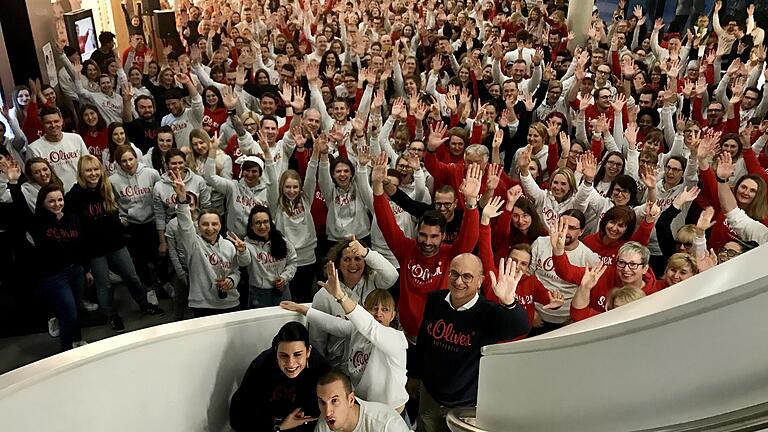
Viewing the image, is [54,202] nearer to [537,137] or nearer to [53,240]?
[53,240]

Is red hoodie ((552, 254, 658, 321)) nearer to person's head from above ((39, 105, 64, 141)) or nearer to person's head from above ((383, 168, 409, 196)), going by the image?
person's head from above ((383, 168, 409, 196))

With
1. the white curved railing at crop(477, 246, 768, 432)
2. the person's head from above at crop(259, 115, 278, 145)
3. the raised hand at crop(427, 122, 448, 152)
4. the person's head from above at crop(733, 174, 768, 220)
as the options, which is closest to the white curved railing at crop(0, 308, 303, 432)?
the white curved railing at crop(477, 246, 768, 432)

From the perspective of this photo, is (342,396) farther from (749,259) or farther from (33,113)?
(33,113)

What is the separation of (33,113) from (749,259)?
246 inches

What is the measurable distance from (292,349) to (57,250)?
2.07 metres

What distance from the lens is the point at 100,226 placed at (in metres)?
4.19

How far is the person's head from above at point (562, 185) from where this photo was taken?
4352 mm

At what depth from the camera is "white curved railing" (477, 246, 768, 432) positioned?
1.08 meters

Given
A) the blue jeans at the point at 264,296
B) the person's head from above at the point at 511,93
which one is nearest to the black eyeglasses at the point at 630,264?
the blue jeans at the point at 264,296

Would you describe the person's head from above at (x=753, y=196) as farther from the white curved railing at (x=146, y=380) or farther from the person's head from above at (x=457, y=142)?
the white curved railing at (x=146, y=380)

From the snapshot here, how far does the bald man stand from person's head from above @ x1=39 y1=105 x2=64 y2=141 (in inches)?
134

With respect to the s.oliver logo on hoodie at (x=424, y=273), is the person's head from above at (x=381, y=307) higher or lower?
higher

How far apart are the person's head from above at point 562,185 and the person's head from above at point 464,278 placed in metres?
1.85

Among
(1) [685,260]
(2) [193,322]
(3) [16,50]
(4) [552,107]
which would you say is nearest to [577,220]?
(1) [685,260]
